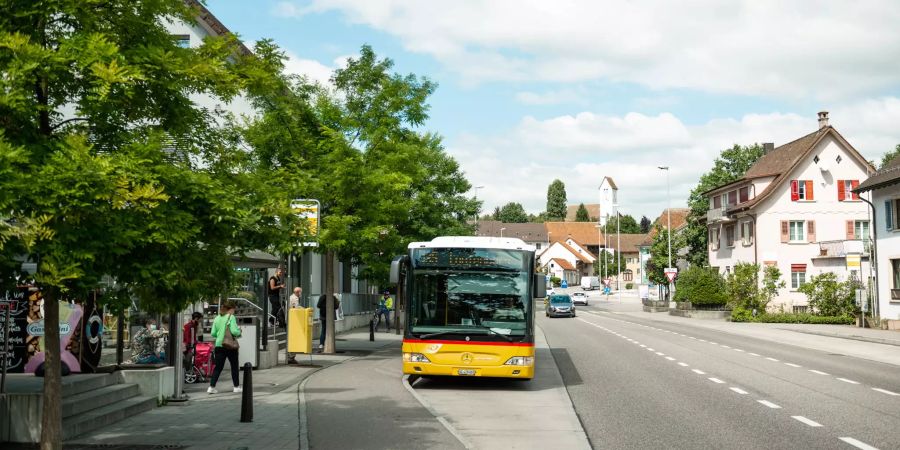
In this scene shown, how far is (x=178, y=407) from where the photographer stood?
1288cm

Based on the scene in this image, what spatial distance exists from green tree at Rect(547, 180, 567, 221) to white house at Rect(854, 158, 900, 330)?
510 ft

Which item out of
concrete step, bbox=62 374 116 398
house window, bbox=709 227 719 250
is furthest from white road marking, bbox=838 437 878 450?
house window, bbox=709 227 719 250

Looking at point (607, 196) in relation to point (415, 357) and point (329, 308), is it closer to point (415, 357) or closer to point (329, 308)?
point (329, 308)

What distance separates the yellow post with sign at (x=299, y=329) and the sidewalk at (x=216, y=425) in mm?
3946

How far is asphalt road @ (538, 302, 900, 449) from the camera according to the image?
995cm

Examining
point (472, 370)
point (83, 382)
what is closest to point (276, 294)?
point (472, 370)

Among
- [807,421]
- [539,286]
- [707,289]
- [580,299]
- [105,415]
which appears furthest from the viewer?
[580,299]

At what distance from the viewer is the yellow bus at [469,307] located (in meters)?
14.9

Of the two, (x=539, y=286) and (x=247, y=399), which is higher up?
(x=539, y=286)

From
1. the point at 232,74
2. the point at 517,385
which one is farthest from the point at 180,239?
the point at 517,385

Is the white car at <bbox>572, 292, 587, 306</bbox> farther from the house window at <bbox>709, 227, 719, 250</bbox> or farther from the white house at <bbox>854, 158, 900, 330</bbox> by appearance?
the white house at <bbox>854, 158, 900, 330</bbox>

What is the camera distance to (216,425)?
11.0 meters

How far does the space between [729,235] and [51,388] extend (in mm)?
62444

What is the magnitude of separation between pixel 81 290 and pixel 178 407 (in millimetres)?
6530
